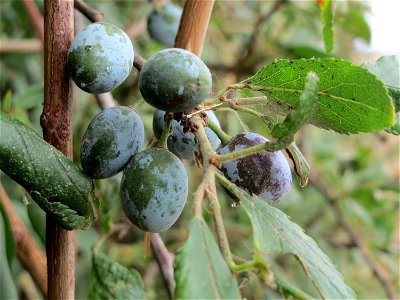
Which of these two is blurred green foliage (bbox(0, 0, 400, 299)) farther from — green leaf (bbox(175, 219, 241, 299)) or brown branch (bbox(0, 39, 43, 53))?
green leaf (bbox(175, 219, 241, 299))

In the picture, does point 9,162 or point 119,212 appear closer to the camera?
point 9,162

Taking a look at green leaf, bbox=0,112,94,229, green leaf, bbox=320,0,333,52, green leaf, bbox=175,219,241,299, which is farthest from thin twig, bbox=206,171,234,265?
green leaf, bbox=320,0,333,52

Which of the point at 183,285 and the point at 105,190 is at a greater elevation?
the point at 183,285

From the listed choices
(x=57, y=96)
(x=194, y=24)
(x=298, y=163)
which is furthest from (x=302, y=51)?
(x=57, y=96)

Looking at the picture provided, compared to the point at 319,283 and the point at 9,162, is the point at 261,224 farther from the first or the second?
the point at 9,162

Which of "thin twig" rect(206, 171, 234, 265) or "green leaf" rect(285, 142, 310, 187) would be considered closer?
"thin twig" rect(206, 171, 234, 265)

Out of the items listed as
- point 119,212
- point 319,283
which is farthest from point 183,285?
point 119,212

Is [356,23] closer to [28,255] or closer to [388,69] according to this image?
[388,69]
